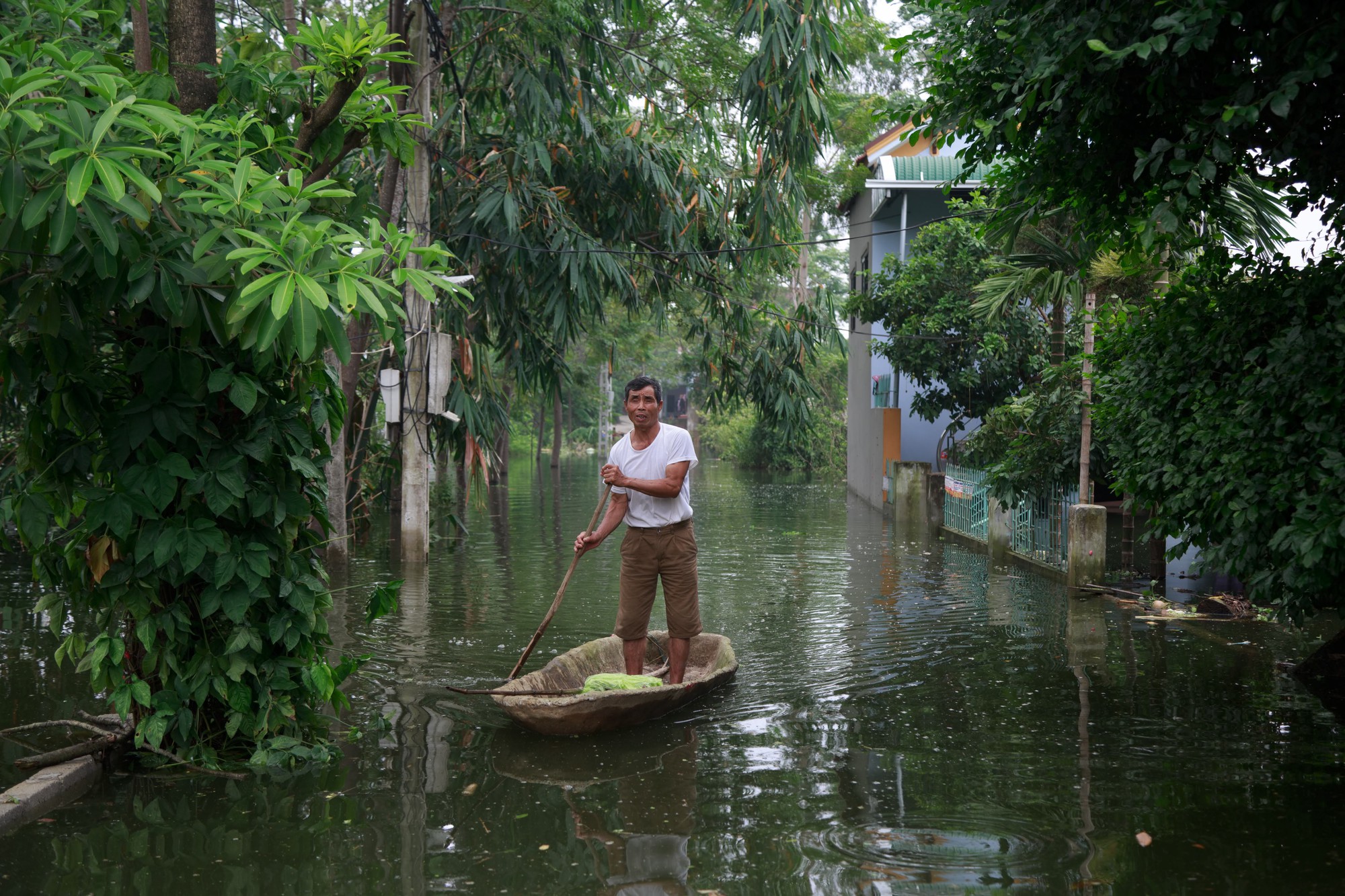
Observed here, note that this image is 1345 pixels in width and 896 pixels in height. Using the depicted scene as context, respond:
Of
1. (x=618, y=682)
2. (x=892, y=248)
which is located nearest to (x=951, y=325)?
(x=892, y=248)

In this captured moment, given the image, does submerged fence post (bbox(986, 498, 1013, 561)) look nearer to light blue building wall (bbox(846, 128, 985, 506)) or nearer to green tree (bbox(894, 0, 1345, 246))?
light blue building wall (bbox(846, 128, 985, 506))

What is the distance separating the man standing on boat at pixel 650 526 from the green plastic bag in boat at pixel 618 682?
1.38 ft

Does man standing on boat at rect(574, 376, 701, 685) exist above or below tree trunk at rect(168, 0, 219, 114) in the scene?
below

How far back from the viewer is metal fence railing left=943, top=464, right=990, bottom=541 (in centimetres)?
1836

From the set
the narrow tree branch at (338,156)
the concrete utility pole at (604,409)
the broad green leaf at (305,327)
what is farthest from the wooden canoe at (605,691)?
the concrete utility pole at (604,409)

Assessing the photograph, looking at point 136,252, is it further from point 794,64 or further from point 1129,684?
point 794,64

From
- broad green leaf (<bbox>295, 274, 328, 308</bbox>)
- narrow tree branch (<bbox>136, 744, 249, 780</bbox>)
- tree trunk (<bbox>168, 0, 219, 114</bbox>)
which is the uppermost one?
tree trunk (<bbox>168, 0, 219, 114</bbox>)

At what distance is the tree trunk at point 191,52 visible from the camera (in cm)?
650

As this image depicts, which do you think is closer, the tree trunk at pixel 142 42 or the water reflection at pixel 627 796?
the water reflection at pixel 627 796

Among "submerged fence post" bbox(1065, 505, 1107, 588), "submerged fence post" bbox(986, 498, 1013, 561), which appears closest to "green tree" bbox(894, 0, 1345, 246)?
"submerged fence post" bbox(1065, 505, 1107, 588)

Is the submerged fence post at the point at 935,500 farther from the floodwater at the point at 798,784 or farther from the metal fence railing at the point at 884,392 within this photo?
the floodwater at the point at 798,784

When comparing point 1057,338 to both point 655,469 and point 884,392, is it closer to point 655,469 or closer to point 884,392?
point 655,469

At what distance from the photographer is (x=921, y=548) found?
18594 mm

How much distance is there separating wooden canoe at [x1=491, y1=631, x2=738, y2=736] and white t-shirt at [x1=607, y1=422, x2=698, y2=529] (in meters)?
1.14
